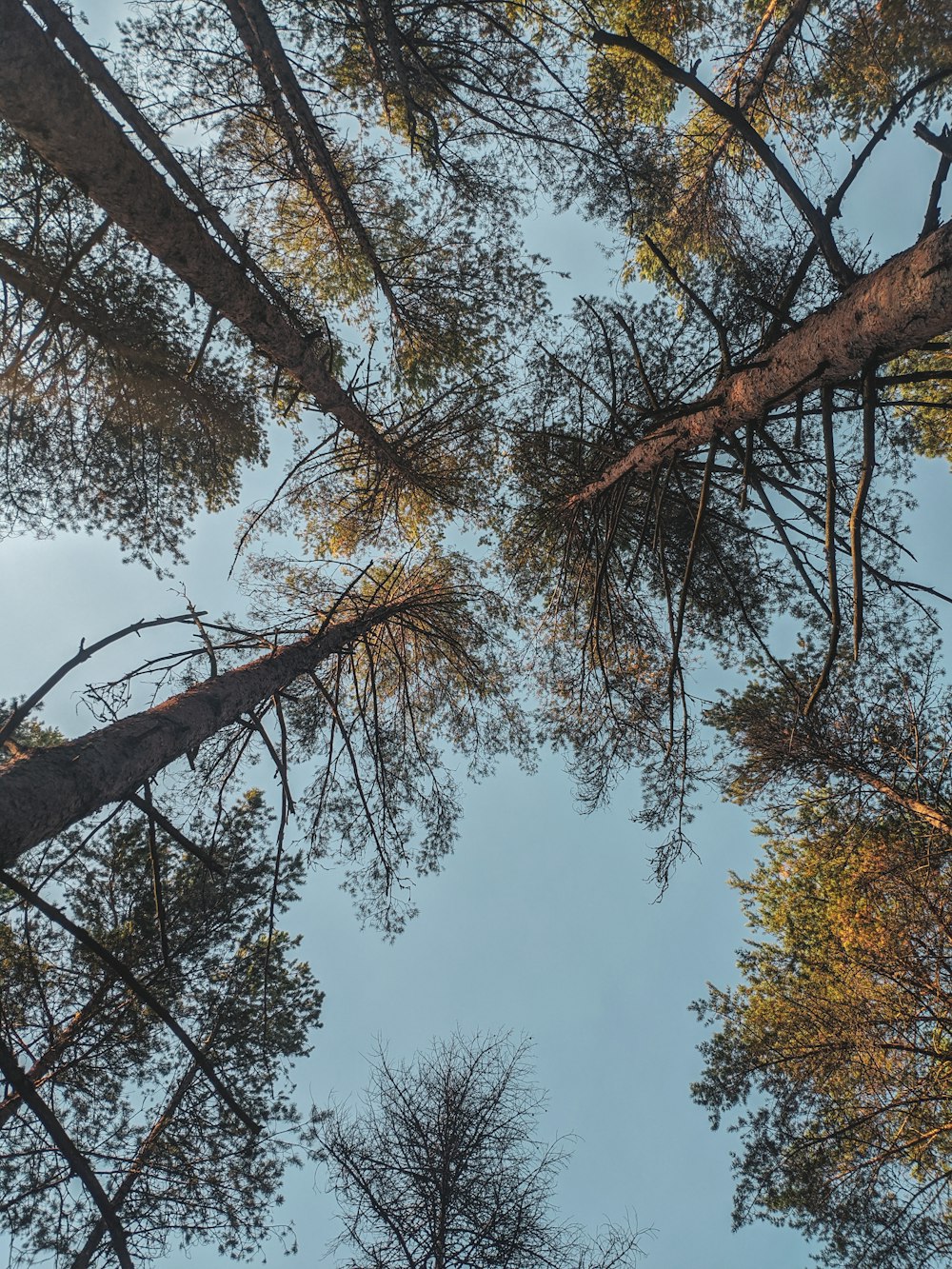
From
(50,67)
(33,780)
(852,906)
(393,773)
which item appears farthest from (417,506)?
(852,906)

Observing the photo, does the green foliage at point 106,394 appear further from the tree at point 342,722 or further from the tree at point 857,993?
the tree at point 857,993

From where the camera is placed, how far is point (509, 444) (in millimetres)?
6141

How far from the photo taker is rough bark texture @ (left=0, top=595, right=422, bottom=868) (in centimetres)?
192

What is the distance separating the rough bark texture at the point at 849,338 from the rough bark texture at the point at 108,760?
257 centimetres

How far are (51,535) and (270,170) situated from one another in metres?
4.16

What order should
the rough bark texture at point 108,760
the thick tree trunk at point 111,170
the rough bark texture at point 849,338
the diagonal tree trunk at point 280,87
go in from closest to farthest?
the rough bark texture at point 849,338
the rough bark texture at point 108,760
the thick tree trunk at point 111,170
the diagonal tree trunk at point 280,87

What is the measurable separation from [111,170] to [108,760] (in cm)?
250

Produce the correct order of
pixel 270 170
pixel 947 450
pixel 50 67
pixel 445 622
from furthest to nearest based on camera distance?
pixel 947 450 → pixel 445 622 → pixel 270 170 → pixel 50 67

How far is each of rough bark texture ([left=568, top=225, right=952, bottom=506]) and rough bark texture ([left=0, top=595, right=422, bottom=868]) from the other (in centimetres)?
257

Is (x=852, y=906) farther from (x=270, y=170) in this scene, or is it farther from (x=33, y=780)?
(x=270, y=170)

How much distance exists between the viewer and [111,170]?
8.23ft

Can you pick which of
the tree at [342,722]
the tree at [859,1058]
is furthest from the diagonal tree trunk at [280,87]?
the tree at [859,1058]

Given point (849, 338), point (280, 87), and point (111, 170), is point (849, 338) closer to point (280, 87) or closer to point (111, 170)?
point (111, 170)

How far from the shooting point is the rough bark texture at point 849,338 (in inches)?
63.6
